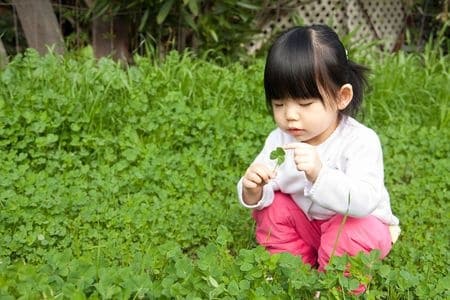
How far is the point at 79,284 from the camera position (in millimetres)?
1935

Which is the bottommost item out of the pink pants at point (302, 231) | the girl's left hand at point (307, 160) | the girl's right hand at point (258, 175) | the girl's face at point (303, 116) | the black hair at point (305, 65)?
the pink pants at point (302, 231)

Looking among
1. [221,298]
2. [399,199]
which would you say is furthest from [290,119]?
[399,199]

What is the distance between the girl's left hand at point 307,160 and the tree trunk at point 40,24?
10.6 feet

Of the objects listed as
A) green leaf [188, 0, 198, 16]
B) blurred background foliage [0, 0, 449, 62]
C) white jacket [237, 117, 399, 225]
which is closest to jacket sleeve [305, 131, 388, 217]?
white jacket [237, 117, 399, 225]

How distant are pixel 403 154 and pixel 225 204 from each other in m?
1.43

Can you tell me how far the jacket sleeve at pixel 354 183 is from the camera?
7.58 feet

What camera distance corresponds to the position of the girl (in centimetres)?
233

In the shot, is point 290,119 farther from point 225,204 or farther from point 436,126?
point 436,126

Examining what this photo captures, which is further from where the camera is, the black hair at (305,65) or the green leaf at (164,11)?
the green leaf at (164,11)

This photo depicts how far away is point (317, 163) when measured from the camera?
229 centimetres

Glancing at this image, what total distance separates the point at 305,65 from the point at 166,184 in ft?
4.44

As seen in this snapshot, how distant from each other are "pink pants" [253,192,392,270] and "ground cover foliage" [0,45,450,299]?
190 millimetres

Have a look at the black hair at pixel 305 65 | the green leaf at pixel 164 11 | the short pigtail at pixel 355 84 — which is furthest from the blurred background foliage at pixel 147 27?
the black hair at pixel 305 65

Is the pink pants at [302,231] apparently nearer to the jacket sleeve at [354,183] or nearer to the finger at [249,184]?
the jacket sleeve at [354,183]
